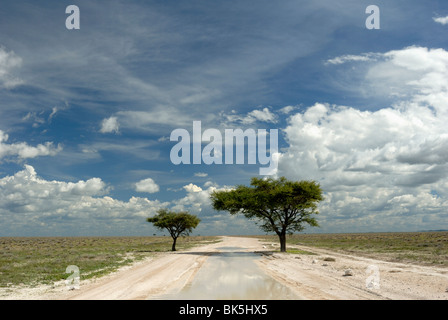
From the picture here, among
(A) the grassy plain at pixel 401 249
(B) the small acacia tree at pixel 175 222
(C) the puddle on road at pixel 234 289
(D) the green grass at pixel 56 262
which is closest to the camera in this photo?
(C) the puddle on road at pixel 234 289

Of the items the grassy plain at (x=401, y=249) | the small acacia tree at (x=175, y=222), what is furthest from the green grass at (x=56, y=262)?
the grassy plain at (x=401, y=249)

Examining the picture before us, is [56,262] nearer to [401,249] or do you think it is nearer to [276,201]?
[276,201]

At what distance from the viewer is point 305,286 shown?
16.3 m

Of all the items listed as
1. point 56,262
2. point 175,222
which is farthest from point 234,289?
point 175,222

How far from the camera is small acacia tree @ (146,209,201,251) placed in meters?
56.8

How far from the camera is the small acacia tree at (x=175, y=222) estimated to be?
56781mm

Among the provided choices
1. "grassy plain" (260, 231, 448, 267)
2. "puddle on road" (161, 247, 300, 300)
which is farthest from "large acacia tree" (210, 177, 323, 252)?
"puddle on road" (161, 247, 300, 300)

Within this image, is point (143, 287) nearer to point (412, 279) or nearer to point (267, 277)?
point (267, 277)

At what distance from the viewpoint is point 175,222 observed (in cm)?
5703

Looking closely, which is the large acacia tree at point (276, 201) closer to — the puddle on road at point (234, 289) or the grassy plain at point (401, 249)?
the grassy plain at point (401, 249)

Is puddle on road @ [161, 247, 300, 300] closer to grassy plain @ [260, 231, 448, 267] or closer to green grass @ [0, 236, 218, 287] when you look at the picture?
green grass @ [0, 236, 218, 287]

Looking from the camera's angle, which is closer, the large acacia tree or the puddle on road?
the puddle on road
